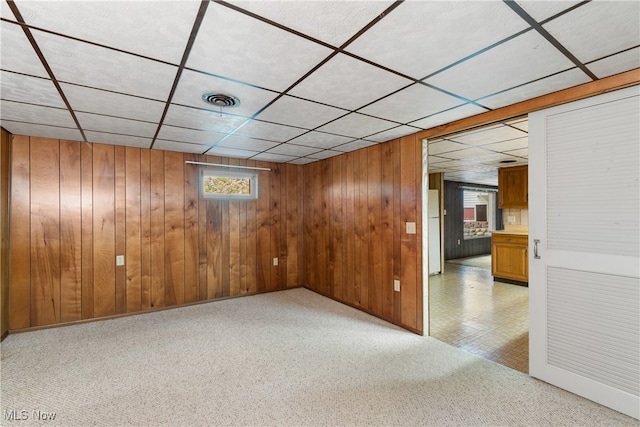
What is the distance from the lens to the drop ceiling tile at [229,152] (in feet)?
13.0

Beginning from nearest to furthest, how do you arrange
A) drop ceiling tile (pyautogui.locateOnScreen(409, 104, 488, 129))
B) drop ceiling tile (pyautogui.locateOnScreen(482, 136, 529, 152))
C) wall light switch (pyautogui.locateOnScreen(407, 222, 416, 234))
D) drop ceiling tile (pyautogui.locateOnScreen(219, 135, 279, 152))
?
drop ceiling tile (pyautogui.locateOnScreen(409, 104, 488, 129))
wall light switch (pyautogui.locateOnScreen(407, 222, 416, 234))
drop ceiling tile (pyautogui.locateOnScreen(219, 135, 279, 152))
drop ceiling tile (pyautogui.locateOnScreen(482, 136, 529, 152))

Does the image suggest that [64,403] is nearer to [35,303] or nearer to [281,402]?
[281,402]

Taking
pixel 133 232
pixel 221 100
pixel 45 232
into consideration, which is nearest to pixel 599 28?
pixel 221 100

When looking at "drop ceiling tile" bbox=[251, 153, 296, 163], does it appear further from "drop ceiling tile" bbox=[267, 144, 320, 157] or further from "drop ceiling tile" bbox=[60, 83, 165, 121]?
"drop ceiling tile" bbox=[60, 83, 165, 121]

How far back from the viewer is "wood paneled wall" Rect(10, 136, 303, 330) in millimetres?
3301

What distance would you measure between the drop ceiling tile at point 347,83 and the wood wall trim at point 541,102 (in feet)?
3.43

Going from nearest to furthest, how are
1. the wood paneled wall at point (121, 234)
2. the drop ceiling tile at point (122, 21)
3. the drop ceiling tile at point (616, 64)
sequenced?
1. the drop ceiling tile at point (122, 21)
2. the drop ceiling tile at point (616, 64)
3. the wood paneled wall at point (121, 234)

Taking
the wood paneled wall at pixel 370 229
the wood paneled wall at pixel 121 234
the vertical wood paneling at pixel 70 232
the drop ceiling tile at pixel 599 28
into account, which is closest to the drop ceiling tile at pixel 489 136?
the wood paneled wall at pixel 370 229

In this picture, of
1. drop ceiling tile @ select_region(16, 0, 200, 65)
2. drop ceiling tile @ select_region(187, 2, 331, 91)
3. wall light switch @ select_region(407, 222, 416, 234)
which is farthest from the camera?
wall light switch @ select_region(407, 222, 416, 234)

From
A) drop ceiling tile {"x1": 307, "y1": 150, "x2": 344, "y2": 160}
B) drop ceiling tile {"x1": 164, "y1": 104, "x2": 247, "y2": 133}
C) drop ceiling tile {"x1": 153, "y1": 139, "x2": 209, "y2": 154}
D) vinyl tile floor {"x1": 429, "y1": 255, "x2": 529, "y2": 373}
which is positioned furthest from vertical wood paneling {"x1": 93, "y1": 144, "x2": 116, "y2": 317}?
vinyl tile floor {"x1": 429, "y1": 255, "x2": 529, "y2": 373}

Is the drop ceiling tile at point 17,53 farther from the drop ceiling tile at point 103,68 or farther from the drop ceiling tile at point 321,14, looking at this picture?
the drop ceiling tile at point 321,14

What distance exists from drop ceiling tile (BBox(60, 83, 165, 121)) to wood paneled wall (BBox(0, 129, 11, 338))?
142 centimetres

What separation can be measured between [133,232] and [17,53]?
2650 millimetres

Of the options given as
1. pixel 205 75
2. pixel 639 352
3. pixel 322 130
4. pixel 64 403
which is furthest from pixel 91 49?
pixel 639 352
